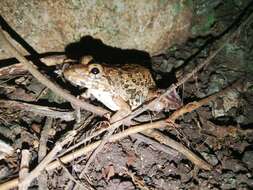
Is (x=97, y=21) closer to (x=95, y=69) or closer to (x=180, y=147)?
(x=95, y=69)

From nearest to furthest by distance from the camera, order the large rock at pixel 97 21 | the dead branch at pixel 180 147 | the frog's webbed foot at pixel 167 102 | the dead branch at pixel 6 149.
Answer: the dead branch at pixel 6 149 < the dead branch at pixel 180 147 < the large rock at pixel 97 21 < the frog's webbed foot at pixel 167 102

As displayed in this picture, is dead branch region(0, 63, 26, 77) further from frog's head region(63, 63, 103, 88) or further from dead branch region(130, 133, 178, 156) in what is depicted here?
dead branch region(130, 133, 178, 156)

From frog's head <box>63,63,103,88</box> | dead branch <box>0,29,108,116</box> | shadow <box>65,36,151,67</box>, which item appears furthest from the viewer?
shadow <box>65,36,151,67</box>

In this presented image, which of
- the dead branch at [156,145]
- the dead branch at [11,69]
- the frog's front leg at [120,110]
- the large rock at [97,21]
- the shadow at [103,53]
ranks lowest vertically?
the dead branch at [156,145]

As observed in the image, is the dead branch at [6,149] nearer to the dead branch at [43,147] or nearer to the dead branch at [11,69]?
the dead branch at [43,147]

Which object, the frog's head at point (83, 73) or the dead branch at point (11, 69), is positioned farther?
the dead branch at point (11, 69)

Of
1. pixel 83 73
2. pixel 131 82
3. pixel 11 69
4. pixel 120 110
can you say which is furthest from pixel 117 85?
pixel 11 69

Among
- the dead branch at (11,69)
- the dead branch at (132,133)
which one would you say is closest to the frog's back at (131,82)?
the dead branch at (132,133)

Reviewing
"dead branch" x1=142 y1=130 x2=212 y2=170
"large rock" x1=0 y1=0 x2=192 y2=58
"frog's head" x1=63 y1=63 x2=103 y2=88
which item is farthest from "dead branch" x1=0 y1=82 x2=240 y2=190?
"large rock" x1=0 y1=0 x2=192 y2=58
